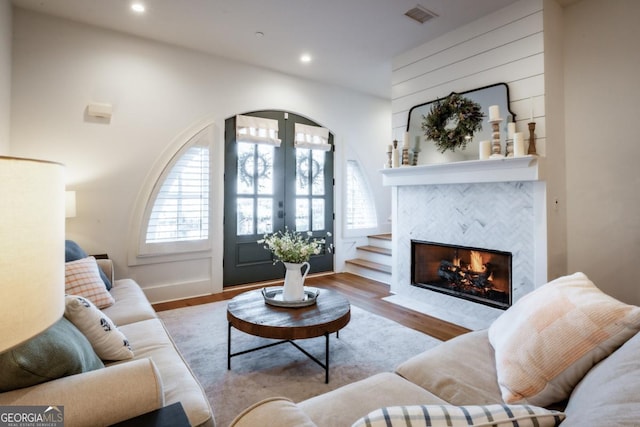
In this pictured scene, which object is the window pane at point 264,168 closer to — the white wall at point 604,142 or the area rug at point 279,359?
the area rug at point 279,359

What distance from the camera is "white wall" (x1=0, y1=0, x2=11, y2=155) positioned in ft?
9.44

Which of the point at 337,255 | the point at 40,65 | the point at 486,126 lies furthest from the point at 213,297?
the point at 486,126

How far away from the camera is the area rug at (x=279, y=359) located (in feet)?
6.91

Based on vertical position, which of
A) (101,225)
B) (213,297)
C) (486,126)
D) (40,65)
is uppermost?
(40,65)

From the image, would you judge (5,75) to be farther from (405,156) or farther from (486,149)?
(486,149)

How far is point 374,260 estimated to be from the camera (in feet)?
17.6

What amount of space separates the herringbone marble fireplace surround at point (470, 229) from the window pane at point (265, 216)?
1.80 metres

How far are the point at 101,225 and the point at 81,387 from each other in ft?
10.2

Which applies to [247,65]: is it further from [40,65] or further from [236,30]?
[40,65]

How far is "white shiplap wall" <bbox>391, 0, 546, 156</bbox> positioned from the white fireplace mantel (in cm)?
24

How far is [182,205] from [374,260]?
121 inches

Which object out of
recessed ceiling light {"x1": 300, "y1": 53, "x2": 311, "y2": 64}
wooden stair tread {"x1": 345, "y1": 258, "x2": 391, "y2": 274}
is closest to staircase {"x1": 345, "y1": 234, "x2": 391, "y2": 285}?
wooden stair tread {"x1": 345, "y1": 258, "x2": 391, "y2": 274}

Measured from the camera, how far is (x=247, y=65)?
4.57 meters

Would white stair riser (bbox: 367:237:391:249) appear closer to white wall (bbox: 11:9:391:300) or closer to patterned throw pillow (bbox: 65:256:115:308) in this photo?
white wall (bbox: 11:9:391:300)
